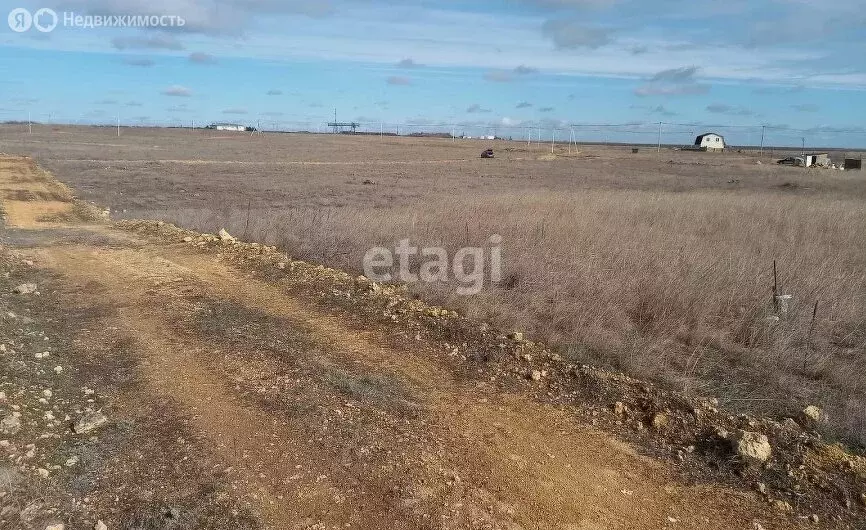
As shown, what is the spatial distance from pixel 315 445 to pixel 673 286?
5.95 m

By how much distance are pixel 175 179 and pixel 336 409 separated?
28.8m

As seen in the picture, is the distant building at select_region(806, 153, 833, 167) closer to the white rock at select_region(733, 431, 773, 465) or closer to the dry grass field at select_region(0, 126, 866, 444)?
the dry grass field at select_region(0, 126, 866, 444)

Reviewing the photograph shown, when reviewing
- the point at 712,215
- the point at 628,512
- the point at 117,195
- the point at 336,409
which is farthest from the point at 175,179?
the point at 628,512

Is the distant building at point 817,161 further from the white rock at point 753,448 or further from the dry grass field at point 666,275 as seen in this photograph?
the white rock at point 753,448

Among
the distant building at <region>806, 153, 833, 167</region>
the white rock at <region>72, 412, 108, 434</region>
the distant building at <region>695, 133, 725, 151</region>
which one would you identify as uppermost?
the distant building at <region>695, 133, 725, 151</region>

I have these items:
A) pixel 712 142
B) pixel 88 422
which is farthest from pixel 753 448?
pixel 712 142

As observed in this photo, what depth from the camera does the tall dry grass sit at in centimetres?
619

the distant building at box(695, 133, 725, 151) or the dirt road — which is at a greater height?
the distant building at box(695, 133, 725, 151)

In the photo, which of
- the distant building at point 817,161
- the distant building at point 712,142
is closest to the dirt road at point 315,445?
the distant building at point 817,161

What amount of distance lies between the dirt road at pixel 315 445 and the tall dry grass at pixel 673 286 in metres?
1.71

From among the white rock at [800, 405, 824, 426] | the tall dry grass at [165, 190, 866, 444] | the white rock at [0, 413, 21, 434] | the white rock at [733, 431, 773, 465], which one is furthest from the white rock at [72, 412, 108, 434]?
the white rock at [800, 405, 824, 426]

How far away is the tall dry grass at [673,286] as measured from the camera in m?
6.19

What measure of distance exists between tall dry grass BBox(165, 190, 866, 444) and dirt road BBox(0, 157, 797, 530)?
1.71 metres

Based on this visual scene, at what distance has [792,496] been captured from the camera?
3.78m
